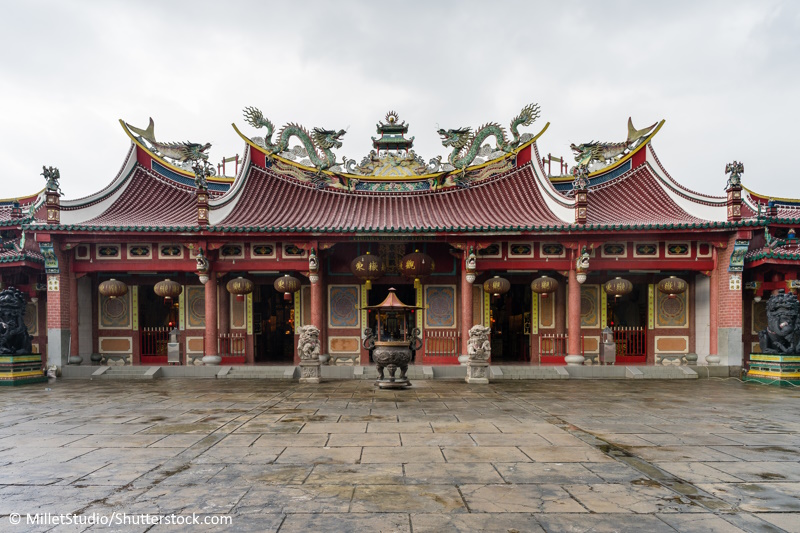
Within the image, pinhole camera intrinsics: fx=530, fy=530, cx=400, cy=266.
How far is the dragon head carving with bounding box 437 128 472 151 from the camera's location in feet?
62.3

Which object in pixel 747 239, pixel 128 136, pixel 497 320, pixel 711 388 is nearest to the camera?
pixel 711 388

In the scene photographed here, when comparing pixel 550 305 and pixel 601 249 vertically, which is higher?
pixel 601 249

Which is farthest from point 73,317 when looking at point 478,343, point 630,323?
point 630,323

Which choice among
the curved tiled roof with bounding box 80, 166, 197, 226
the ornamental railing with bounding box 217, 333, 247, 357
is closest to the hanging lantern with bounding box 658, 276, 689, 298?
the ornamental railing with bounding box 217, 333, 247, 357

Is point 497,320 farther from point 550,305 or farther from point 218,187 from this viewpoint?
point 218,187

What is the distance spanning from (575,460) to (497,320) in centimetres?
1574

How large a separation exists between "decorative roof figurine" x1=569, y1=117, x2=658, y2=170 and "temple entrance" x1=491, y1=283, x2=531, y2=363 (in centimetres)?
508

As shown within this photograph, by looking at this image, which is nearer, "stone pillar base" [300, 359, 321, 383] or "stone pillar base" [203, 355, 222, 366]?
"stone pillar base" [300, 359, 321, 383]

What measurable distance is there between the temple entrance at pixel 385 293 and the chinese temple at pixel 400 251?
0.06 metres

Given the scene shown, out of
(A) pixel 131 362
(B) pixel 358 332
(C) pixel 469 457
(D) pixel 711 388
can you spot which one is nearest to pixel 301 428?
(C) pixel 469 457

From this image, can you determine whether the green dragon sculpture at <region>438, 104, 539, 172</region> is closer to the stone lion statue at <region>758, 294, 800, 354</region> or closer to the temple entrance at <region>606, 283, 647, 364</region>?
the temple entrance at <region>606, 283, 647, 364</region>

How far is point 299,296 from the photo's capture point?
18219 mm

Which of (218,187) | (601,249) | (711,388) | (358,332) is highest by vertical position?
(218,187)

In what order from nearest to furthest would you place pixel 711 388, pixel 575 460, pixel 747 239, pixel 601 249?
pixel 575 460 < pixel 711 388 < pixel 747 239 < pixel 601 249
